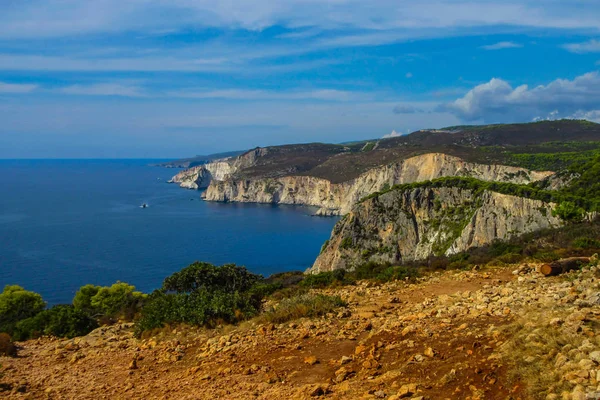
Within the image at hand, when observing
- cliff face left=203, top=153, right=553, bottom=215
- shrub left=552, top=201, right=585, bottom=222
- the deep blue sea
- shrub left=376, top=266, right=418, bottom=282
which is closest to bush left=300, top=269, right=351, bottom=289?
shrub left=376, top=266, right=418, bottom=282

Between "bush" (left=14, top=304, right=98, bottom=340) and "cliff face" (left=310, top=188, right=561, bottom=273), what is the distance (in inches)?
1480

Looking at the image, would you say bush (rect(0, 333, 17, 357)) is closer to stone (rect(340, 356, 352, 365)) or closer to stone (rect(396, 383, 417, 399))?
stone (rect(340, 356, 352, 365))

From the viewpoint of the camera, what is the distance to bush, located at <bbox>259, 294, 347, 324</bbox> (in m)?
10.3

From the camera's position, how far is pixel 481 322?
26.6 feet

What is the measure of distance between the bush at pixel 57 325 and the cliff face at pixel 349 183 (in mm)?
77601

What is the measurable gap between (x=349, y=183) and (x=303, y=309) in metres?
123

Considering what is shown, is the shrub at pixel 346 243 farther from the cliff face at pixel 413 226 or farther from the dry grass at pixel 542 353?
the dry grass at pixel 542 353

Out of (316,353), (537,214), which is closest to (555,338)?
(316,353)

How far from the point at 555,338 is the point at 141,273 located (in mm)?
61169

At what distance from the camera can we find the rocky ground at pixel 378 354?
5973 millimetres

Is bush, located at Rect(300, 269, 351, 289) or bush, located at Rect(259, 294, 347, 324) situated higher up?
bush, located at Rect(259, 294, 347, 324)

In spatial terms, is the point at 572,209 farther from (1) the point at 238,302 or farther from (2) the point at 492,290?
(1) the point at 238,302

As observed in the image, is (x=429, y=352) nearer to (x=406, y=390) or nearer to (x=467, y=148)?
(x=406, y=390)

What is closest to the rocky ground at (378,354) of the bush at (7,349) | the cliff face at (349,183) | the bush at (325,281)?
the bush at (7,349)
